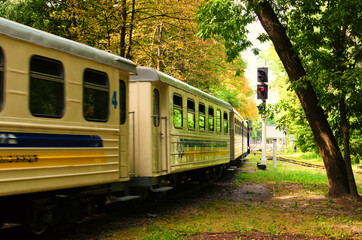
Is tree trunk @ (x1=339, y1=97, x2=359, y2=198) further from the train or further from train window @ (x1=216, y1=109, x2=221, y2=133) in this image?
train window @ (x1=216, y1=109, x2=221, y2=133)

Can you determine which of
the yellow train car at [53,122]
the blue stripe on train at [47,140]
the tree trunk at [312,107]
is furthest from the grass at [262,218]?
the blue stripe on train at [47,140]

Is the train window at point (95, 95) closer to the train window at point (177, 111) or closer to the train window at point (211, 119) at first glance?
the train window at point (177, 111)

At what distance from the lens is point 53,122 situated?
643 centimetres

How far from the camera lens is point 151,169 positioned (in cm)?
929

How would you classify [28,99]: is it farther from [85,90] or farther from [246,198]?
[246,198]

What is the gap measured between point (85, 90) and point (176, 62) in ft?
47.9

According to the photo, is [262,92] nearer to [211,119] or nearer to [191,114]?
[211,119]

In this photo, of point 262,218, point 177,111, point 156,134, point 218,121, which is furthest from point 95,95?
point 218,121

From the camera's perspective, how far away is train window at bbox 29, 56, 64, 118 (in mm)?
6160

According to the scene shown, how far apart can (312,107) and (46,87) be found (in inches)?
312

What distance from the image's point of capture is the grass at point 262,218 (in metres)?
7.89

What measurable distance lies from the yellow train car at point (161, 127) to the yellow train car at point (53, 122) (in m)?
1.17

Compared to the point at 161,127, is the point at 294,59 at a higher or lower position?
higher

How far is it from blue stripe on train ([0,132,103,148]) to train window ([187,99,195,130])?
4621 mm
